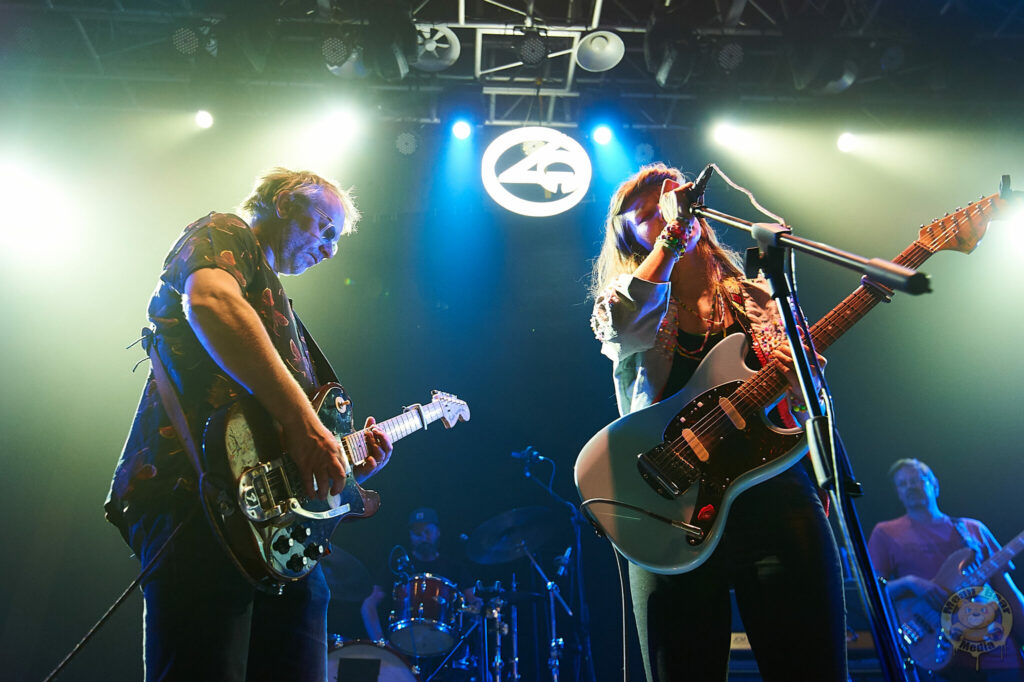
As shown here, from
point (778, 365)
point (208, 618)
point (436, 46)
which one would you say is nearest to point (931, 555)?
point (778, 365)

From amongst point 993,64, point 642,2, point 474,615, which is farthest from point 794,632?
point 993,64

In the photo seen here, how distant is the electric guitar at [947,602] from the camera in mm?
5012

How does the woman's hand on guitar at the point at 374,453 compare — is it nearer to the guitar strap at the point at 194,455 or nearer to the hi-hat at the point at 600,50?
the guitar strap at the point at 194,455

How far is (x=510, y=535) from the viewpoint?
5.89 m

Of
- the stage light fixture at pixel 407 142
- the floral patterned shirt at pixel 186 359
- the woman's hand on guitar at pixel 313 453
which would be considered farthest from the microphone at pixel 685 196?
the stage light fixture at pixel 407 142

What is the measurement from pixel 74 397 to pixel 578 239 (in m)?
5.43

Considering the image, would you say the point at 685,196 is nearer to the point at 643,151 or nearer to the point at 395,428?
the point at 395,428

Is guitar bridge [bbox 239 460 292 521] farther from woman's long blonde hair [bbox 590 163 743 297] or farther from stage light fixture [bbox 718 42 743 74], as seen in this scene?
stage light fixture [bbox 718 42 743 74]

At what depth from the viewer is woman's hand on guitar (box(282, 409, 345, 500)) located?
2.04 meters

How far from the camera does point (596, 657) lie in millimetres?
6402

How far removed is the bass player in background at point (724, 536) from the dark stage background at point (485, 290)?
15.6 ft

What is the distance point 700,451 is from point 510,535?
13.4 ft

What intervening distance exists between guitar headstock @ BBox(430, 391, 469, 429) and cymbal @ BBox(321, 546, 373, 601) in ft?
6.66

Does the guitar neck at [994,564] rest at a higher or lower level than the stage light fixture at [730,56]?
lower
